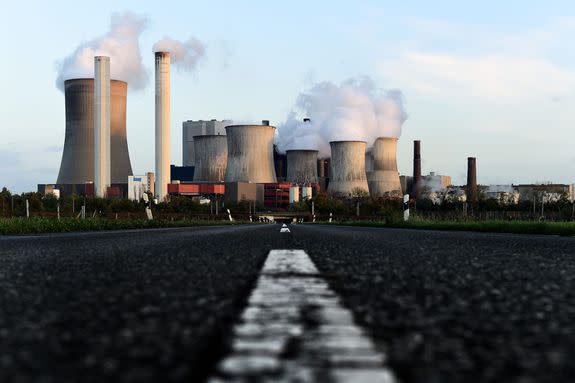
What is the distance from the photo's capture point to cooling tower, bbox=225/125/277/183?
87875mm

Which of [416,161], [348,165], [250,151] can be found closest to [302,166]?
[348,165]

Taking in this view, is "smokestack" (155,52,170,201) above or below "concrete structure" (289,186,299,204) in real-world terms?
above

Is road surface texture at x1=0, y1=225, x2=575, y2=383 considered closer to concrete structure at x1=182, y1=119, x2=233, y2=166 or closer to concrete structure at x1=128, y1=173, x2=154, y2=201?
concrete structure at x1=128, y1=173, x2=154, y2=201

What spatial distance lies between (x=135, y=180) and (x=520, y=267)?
10410 cm

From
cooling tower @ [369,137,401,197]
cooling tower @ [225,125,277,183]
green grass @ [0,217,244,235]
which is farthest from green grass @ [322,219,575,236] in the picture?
cooling tower @ [369,137,401,197]

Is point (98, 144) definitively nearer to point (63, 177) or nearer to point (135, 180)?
point (63, 177)

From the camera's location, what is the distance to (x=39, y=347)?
1.59 metres

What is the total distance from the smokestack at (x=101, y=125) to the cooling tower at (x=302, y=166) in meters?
28.7

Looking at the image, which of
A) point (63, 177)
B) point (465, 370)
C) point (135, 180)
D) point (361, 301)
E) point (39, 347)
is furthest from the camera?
point (135, 180)

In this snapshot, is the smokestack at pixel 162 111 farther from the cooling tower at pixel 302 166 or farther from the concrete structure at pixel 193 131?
the concrete structure at pixel 193 131

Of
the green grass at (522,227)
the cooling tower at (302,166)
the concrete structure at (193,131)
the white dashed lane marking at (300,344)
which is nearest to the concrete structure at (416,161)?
the cooling tower at (302,166)

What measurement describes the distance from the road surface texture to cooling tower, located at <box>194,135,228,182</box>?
105410mm

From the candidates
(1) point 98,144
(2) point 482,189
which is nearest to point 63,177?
(1) point 98,144

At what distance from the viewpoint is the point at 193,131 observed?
461 ft
